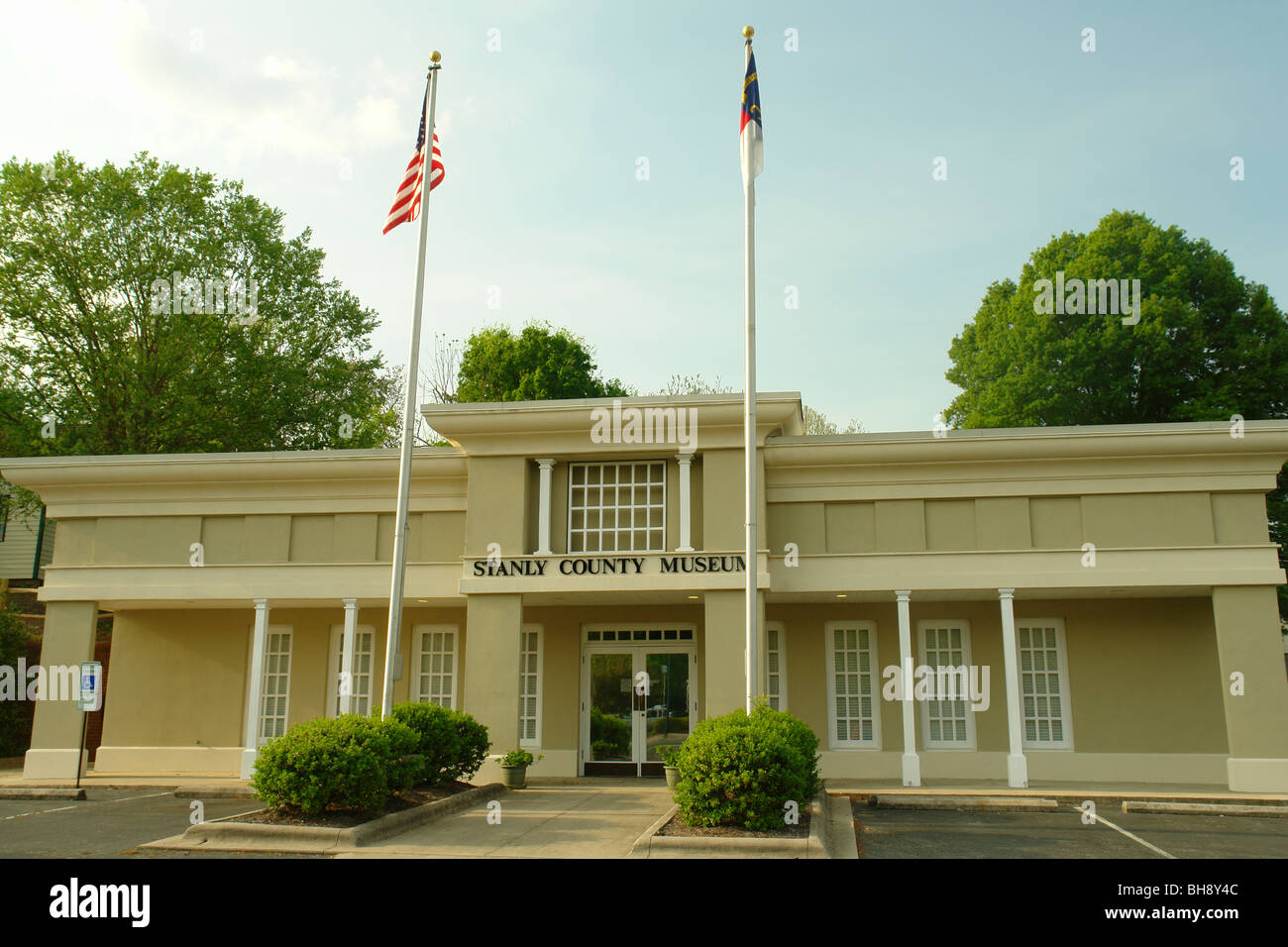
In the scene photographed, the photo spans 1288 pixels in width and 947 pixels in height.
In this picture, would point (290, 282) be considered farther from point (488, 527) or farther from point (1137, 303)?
point (1137, 303)

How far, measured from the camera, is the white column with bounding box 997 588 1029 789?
16984 mm

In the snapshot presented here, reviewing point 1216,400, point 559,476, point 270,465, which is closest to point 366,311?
point 270,465

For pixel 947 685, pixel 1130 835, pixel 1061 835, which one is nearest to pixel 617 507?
pixel 947 685

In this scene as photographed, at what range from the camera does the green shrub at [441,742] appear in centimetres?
1481

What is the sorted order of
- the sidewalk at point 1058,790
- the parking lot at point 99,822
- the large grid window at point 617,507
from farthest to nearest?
the large grid window at point 617,507 < the sidewalk at point 1058,790 < the parking lot at point 99,822

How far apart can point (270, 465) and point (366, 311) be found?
51.7ft

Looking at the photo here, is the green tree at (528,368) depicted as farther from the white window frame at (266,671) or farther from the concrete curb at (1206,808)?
the concrete curb at (1206,808)

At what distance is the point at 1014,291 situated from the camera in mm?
35000

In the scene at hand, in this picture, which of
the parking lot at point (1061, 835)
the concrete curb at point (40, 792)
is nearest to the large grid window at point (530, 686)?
the parking lot at point (1061, 835)

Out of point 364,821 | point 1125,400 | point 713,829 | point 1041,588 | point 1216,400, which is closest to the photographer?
point 713,829

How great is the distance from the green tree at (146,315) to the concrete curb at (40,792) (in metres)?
13.6

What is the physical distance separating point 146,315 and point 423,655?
1623 cm

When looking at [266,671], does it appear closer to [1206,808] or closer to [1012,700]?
[1012,700]

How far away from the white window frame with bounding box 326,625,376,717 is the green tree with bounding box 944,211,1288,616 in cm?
2161
